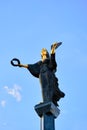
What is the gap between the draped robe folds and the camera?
98.8 feet

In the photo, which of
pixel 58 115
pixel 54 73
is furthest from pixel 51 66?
pixel 58 115

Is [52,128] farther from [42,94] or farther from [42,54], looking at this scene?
[42,54]

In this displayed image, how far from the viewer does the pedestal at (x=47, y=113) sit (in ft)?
96.1

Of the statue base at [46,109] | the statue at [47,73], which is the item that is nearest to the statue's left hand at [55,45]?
the statue at [47,73]

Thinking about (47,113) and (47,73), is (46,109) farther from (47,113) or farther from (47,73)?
(47,73)

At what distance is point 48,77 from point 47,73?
0.23 metres

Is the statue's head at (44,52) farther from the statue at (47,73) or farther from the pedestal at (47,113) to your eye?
the pedestal at (47,113)

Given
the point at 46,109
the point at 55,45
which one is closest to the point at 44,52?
the point at 55,45

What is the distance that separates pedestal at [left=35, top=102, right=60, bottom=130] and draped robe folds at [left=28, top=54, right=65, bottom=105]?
436 millimetres

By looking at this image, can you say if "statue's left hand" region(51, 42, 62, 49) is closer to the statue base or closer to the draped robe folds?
the draped robe folds

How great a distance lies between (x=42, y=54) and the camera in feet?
104

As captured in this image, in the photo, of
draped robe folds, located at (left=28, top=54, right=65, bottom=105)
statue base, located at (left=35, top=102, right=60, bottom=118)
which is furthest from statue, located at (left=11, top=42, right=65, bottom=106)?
statue base, located at (left=35, top=102, right=60, bottom=118)

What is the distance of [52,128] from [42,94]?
5.78 ft

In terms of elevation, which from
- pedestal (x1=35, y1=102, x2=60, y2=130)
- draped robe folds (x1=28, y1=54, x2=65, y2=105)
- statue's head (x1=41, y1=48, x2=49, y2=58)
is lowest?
pedestal (x1=35, y1=102, x2=60, y2=130)
